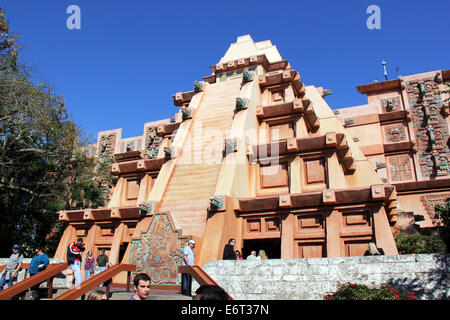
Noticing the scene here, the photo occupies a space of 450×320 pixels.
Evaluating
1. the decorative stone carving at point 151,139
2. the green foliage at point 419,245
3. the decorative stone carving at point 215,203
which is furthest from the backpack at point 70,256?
the decorative stone carving at point 151,139

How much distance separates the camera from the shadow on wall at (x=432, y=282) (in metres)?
7.01

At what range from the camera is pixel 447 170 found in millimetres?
19750

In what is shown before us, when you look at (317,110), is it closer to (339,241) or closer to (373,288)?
(339,241)

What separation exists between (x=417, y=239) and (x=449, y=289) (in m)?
8.70

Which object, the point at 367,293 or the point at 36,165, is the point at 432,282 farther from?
the point at 36,165

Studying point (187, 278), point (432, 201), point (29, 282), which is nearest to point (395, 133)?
point (432, 201)

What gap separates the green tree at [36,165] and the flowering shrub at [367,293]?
15978 millimetres

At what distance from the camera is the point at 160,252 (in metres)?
11.7

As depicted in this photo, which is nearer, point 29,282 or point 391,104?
point 29,282

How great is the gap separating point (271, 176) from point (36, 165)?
562 inches

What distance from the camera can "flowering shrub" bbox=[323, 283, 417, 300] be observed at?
666 cm
